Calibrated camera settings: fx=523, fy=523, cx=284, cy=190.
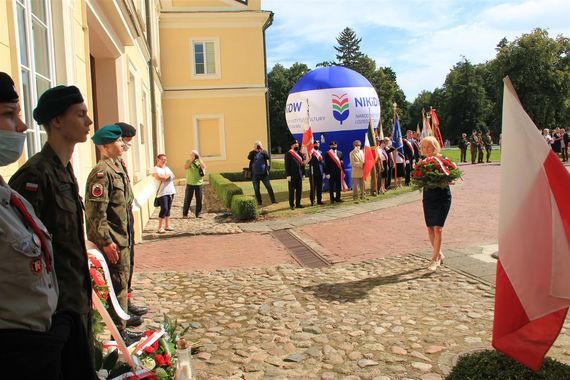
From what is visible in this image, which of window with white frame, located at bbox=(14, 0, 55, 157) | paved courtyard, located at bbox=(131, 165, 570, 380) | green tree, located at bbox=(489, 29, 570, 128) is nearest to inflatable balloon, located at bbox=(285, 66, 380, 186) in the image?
paved courtyard, located at bbox=(131, 165, 570, 380)

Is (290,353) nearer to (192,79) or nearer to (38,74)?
(38,74)

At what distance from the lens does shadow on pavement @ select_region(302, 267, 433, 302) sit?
645 centimetres

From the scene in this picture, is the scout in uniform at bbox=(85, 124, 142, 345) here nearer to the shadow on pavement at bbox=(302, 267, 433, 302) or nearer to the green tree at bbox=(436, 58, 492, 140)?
the shadow on pavement at bbox=(302, 267, 433, 302)

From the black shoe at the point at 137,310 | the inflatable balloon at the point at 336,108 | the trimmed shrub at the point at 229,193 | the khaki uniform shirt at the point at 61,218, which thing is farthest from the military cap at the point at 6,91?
the inflatable balloon at the point at 336,108

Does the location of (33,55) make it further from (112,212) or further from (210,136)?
(210,136)

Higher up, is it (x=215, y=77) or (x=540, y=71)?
(x=540, y=71)

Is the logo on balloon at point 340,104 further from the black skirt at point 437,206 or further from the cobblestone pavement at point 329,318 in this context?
the black skirt at point 437,206

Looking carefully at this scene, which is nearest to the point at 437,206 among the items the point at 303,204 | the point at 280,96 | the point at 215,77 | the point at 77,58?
the point at 77,58

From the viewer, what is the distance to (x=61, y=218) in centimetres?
255

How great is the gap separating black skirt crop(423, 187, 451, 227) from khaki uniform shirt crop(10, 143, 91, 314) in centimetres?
557

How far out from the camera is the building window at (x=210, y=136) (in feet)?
91.1

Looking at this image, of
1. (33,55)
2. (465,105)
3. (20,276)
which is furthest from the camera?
(465,105)

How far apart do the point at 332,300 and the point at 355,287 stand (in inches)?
25.8

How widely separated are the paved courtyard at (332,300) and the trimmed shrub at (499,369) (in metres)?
1.18
